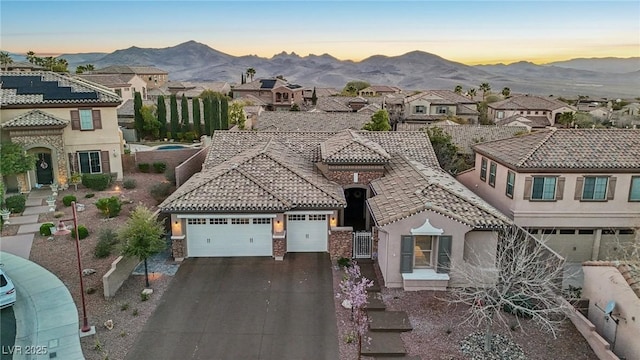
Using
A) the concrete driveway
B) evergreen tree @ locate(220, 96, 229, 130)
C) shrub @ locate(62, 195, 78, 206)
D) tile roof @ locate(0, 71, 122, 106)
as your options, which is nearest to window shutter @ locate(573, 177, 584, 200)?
the concrete driveway

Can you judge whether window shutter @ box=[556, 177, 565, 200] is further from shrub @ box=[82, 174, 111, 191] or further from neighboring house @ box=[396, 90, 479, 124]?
neighboring house @ box=[396, 90, 479, 124]

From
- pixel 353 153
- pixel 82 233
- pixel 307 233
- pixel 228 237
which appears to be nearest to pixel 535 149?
pixel 353 153

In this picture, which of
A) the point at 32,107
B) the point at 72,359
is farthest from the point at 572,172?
the point at 32,107

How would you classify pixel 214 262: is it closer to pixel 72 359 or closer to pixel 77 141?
pixel 72 359

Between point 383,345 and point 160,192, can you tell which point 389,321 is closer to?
point 383,345

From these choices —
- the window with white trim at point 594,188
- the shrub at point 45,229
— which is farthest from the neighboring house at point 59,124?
the window with white trim at point 594,188

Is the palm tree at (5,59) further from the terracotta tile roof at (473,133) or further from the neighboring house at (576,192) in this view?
the neighboring house at (576,192)
